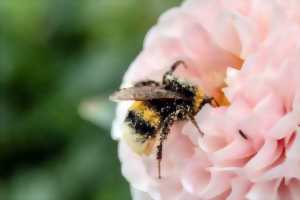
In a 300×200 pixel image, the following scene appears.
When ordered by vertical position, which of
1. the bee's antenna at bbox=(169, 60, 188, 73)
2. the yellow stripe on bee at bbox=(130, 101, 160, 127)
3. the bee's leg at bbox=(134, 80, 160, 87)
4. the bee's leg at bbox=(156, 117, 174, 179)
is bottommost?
the bee's leg at bbox=(156, 117, 174, 179)

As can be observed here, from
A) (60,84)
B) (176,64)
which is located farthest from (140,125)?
(60,84)

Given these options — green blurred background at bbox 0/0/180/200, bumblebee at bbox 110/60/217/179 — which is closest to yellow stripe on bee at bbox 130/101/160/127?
bumblebee at bbox 110/60/217/179

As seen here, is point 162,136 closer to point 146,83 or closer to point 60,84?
point 146,83

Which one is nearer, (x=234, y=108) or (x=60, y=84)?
(x=234, y=108)

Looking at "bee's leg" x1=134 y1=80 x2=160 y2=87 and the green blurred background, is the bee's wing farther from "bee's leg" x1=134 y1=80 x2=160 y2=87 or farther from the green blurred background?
the green blurred background

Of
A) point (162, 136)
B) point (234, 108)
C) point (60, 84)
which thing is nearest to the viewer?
point (234, 108)

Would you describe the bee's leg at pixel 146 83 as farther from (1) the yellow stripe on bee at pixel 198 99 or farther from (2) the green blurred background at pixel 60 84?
(2) the green blurred background at pixel 60 84
